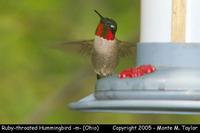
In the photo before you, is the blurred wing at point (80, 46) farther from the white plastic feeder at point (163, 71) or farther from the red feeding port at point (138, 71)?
the red feeding port at point (138, 71)

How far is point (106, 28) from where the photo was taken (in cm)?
407

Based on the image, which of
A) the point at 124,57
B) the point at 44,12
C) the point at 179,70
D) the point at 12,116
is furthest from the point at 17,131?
the point at 179,70

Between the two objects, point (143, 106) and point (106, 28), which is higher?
point (106, 28)

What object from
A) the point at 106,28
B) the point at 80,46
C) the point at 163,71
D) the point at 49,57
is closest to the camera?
the point at 163,71

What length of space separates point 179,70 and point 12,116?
2262 millimetres

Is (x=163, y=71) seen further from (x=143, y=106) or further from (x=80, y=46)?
(x=80, y=46)

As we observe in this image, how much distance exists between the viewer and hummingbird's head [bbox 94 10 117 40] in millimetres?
4043

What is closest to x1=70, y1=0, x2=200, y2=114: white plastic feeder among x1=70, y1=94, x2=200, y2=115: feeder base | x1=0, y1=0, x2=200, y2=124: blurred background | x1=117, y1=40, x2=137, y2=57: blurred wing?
x1=70, y1=94, x2=200, y2=115: feeder base

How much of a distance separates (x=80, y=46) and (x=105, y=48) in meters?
0.13

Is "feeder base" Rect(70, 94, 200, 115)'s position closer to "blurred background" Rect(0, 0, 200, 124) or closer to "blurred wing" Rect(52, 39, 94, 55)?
"blurred wing" Rect(52, 39, 94, 55)

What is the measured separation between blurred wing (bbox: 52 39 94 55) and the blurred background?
322 mm

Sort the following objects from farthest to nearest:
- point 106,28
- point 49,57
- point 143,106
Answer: point 49,57
point 106,28
point 143,106

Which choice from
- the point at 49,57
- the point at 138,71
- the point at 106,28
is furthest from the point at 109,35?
the point at 138,71

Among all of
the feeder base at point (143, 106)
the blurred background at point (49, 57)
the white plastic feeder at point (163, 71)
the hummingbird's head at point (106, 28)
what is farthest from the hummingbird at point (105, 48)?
the feeder base at point (143, 106)
